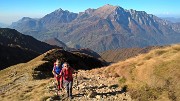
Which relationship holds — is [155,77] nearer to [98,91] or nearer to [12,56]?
[98,91]

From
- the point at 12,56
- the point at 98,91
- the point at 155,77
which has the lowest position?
the point at 12,56

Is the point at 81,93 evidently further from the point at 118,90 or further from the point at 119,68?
the point at 119,68

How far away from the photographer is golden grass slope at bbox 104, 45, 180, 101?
18422mm

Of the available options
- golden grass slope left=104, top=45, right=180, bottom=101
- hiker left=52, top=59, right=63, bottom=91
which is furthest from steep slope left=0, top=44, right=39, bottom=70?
golden grass slope left=104, top=45, right=180, bottom=101

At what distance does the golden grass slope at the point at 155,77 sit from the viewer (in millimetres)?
18422

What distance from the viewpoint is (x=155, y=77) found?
64.6ft

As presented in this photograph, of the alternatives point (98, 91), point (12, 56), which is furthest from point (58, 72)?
point (12, 56)

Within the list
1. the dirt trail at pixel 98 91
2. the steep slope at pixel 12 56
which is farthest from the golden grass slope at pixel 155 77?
the steep slope at pixel 12 56

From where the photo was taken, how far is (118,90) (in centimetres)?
2153

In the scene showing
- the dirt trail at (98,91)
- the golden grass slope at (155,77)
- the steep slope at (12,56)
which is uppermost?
the golden grass slope at (155,77)

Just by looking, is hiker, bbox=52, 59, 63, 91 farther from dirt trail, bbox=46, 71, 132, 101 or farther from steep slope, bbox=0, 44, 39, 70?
steep slope, bbox=0, 44, 39, 70

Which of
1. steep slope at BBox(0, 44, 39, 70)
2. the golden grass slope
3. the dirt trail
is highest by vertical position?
the golden grass slope

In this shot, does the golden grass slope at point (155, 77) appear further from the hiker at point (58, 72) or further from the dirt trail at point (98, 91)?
the hiker at point (58, 72)

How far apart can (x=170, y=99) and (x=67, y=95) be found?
727cm
